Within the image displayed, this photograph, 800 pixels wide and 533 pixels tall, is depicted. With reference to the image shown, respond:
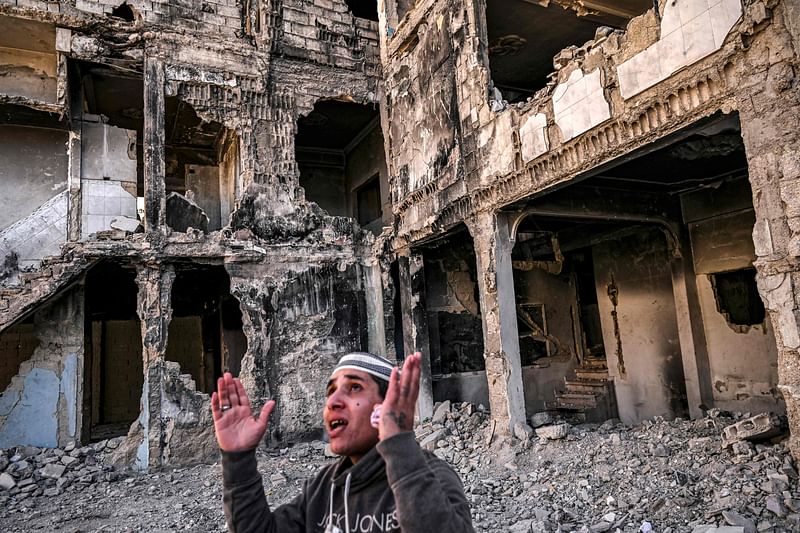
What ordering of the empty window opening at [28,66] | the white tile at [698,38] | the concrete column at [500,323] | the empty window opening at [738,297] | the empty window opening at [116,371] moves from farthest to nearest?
the empty window opening at [116,371], the empty window opening at [28,66], the empty window opening at [738,297], the concrete column at [500,323], the white tile at [698,38]

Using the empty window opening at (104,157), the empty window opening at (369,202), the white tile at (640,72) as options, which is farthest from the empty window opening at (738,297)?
the empty window opening at (104,157)

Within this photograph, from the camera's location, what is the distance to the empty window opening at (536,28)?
9.65 metres

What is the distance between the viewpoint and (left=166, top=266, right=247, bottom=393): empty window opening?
535 inches

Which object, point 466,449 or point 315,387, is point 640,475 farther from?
point 315,387

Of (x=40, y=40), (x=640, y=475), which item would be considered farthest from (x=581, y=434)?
(x=40, y=40)

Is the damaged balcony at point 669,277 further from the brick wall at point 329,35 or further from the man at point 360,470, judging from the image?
the man at point 360,470

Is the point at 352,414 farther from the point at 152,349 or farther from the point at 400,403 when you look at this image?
the point at 152,349

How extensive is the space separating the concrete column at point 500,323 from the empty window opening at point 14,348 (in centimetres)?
1030

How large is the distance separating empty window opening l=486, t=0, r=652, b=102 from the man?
368 inches

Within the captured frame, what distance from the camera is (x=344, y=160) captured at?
622 inches

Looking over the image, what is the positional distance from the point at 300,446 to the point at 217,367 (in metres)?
5.99

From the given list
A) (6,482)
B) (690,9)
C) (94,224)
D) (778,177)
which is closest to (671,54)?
(690,9)

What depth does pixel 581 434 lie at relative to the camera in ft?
24.5

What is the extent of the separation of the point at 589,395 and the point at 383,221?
254 inches
